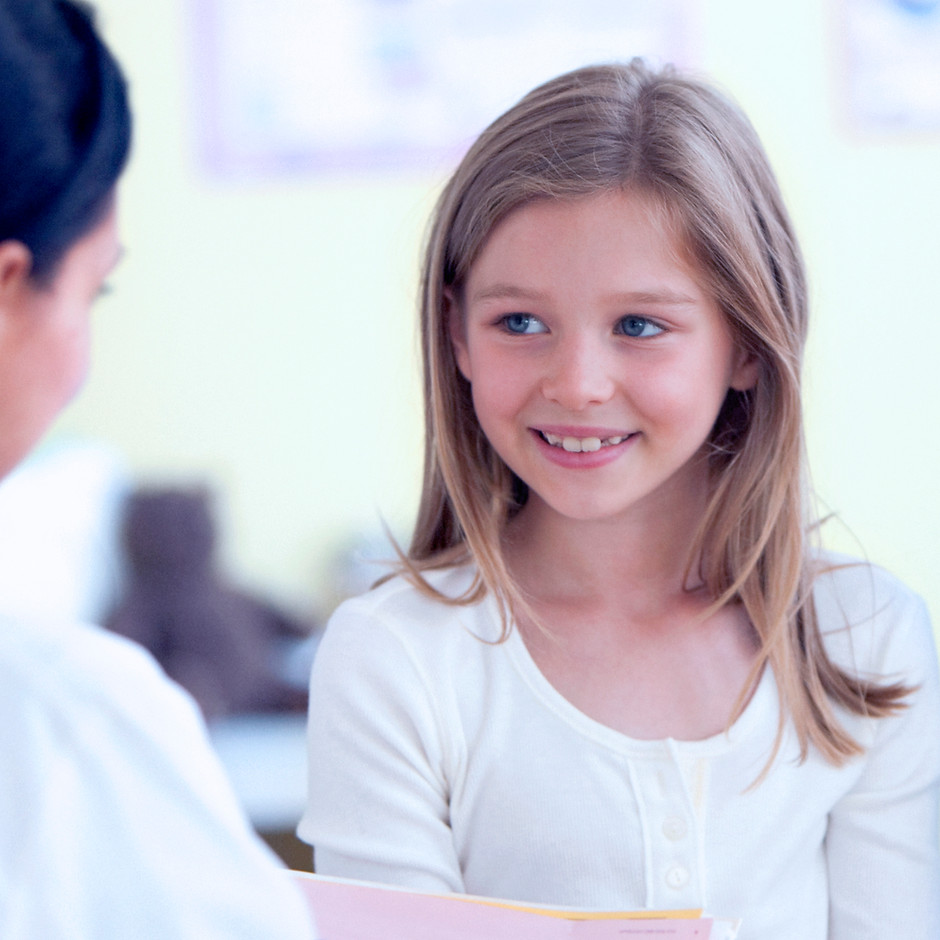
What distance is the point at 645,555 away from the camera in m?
0.93

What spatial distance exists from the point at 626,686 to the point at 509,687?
3.5 inches

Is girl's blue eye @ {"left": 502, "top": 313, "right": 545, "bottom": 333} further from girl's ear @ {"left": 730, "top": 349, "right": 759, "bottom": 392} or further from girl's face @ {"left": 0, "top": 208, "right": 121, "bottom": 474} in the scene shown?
girl's face @ {"left": 0, "top": 208, "right": 121, "bottom": 474}

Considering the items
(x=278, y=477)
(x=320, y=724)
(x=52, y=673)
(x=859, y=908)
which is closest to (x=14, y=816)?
(x=52, y=673)

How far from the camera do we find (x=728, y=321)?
85 cm

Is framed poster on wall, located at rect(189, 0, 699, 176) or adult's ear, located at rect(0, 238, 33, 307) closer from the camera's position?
adult's ear, located at rect(0, 238, 33, 307)

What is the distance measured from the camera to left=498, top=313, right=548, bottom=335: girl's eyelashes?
32.0 inches

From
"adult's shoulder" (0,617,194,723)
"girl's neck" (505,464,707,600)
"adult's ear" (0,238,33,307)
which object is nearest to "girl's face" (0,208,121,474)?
"adult's ear" (0,238,33,307)

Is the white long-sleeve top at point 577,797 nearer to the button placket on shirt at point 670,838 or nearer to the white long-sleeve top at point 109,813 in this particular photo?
the button placket on shirt at point 670,838

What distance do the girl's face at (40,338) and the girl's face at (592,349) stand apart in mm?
326

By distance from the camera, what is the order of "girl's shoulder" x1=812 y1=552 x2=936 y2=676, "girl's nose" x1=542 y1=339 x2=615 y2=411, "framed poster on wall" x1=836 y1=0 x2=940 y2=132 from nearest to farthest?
"girl's nose" x1=542 y1=339 x2=615 y2=411 < "girl's shoulder" x1=812 y1=552 x2=936 y2=676 < "framed poster on wall" x1=836 y1=0 x2=940 y2=132

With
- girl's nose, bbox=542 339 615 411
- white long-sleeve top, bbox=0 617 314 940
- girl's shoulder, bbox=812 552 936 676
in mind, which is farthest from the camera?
girl's shoulder, bbox=812 552 936 676

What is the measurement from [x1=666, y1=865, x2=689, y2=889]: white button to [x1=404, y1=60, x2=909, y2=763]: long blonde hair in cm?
12

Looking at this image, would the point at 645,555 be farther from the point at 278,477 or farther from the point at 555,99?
the point at 278,477

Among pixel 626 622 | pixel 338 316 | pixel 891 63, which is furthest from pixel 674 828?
pixel 891 63
